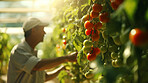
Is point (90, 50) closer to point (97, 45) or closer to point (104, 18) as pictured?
point (97, 45)

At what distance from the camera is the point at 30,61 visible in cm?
148

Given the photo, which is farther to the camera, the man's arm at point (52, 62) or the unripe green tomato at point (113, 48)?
the man's arm at point (52, 62)

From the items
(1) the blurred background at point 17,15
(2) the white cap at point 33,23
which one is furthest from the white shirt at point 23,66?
(1) the blurred background at point 17,15

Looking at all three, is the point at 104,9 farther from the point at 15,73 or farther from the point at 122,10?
the point at 15,73

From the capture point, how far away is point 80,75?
65.8 inches

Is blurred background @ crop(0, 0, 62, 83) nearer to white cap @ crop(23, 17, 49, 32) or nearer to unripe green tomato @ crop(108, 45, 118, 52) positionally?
white cap @ crop(23, 17, 49, 32)

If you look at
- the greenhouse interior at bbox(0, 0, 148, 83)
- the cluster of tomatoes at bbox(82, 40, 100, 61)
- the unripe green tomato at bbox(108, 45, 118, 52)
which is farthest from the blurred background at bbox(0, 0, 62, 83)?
the unripe green tomato at bbox(108, 45, 118, 52)

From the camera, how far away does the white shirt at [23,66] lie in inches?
58.6

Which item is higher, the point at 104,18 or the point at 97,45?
the point at 104,18

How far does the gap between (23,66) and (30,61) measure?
3.4 inches

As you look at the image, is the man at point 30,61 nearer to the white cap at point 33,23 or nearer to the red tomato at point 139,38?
the white cap at point 33,23

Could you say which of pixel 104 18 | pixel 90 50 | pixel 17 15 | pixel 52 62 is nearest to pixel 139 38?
pixel 104 18

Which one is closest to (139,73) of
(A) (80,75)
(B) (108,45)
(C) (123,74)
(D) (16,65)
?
(C) (123,74)

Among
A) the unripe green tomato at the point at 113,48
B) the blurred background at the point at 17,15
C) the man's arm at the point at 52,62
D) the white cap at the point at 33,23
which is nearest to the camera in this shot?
the unripe green tomato at the point at 113,48
